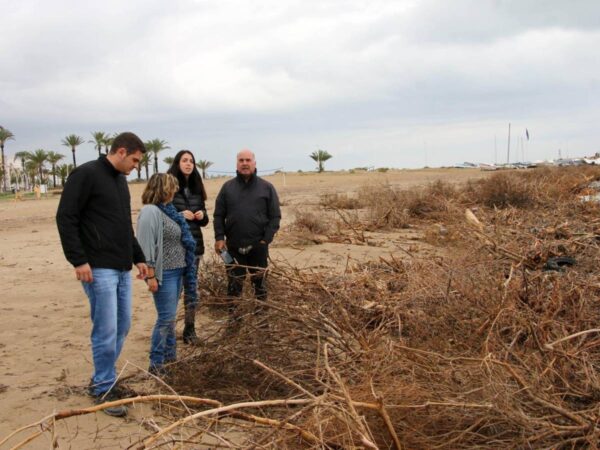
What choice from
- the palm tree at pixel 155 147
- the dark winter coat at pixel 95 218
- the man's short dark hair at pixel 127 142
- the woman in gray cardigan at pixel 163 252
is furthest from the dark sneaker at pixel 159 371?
the palm tree at pixel 155 147

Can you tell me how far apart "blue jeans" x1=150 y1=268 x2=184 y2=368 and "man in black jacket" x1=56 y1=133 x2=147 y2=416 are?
0.39m

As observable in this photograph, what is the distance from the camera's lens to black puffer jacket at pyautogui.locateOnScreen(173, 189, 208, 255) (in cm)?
470

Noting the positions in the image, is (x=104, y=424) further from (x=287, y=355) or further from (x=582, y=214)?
(x=582, y=214)

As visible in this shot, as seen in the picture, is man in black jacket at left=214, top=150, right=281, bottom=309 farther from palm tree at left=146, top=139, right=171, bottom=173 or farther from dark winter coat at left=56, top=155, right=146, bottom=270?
palm tree at left=146, top=139, right=171, bottom=173

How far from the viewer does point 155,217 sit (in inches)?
163

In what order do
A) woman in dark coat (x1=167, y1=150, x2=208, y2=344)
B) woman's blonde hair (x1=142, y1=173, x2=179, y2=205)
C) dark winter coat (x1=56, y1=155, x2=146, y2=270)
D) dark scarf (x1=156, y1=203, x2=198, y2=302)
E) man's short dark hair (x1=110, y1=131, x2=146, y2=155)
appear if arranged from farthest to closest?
woman in dark coat (x1=167, y1=150, x2=208, y2=344) < dark scarf (x1=156, y1=203, x2=198, y2=302) < woman's blonde hair (x1=142, y1=173, x2=179, y2=205) < man's short dark hair (x1=110, y1=131, x2=146, y2=155) < dark winter coat (x1=56, y1=155, x2=146, y2=270)

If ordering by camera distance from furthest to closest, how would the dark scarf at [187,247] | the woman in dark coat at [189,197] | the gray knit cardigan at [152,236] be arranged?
the woman in dark coat at [189,197]
the dark scarf at [187,247]
the gray knit cardigan at [152,236]

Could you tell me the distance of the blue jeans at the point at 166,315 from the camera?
13.4 feet

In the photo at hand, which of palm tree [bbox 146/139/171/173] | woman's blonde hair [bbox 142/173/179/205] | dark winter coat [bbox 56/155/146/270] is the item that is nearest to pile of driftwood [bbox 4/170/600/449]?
dark winter coat [bbox 56/155/146/270]

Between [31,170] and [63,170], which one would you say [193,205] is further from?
[31,170]

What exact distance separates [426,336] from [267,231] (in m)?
1.81

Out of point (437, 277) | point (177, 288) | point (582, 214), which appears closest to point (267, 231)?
point (177, 288)

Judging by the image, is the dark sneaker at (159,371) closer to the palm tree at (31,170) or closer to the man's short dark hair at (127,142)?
the man's short dark hair at (127,142)

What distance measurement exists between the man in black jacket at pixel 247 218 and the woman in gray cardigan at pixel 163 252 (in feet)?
1.65
